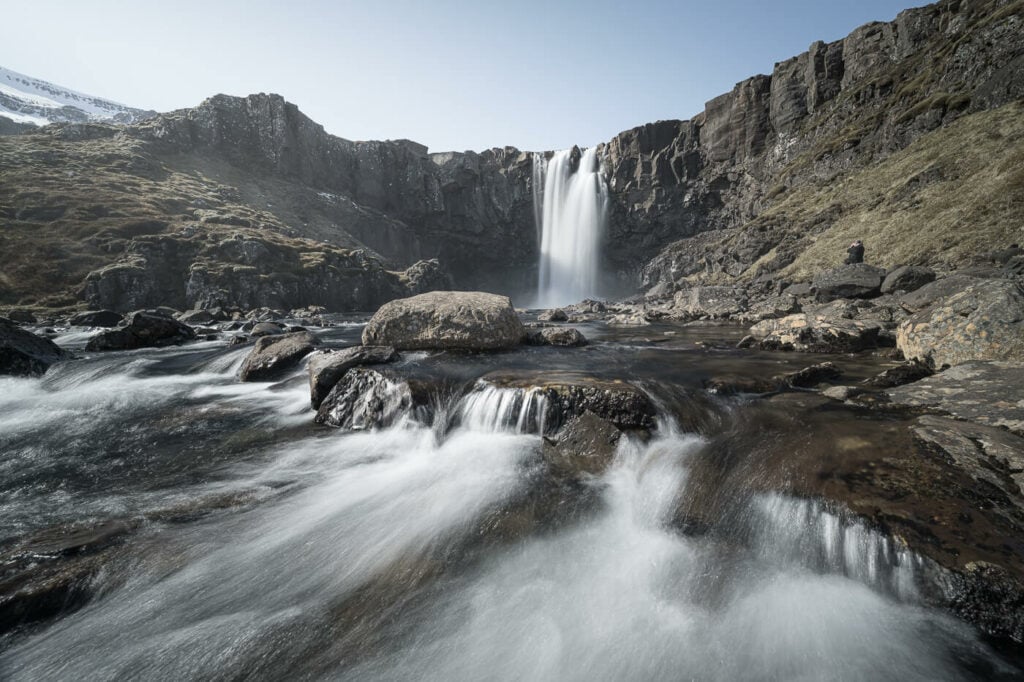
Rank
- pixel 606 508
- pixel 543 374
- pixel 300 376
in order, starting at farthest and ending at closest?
pixel 300 376, pixel 543 374, pixel 606 508

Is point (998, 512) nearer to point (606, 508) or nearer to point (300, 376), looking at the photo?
point (606, 508)

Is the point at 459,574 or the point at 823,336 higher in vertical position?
the point at 823,336

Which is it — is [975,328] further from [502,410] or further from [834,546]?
[502,410]

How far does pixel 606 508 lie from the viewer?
14.7 ft

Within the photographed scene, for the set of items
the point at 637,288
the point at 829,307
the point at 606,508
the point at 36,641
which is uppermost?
the point at 637,288

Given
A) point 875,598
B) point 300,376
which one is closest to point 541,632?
point 875,598

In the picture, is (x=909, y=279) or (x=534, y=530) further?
(x=909, y=279)

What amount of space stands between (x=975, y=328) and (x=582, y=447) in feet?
26.1

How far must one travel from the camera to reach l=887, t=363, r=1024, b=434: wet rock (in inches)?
186

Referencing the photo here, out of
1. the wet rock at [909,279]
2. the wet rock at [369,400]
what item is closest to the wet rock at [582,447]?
the wet rock at [369,400]

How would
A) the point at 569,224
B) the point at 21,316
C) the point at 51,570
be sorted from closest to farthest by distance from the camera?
the point at 51,570 → the point at 21,316 → the point at 569,224

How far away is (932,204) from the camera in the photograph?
23.6 meters

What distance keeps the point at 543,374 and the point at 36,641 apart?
21.5 ft

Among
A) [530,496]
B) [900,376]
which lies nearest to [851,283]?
[900,376]
